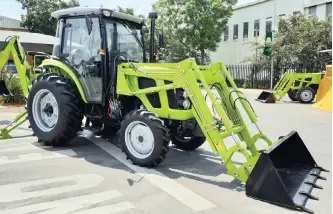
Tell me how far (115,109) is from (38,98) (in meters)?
1.70

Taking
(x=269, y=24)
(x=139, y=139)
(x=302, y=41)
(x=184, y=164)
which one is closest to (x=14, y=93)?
(x=139, y=139)

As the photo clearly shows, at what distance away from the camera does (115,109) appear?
264 inches

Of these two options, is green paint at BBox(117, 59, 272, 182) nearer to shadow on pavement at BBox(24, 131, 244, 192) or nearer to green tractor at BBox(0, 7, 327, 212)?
green tractor at BBox(0, 7, 327, 212)

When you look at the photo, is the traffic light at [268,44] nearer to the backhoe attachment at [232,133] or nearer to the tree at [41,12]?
the backhoe attachment at [232,133]

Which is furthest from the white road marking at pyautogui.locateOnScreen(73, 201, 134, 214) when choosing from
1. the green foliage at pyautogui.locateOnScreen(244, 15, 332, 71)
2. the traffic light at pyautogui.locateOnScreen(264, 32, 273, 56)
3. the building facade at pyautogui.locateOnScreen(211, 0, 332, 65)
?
the building facade at pyautogui.locateOnScreen(211, 0, 332, 65)

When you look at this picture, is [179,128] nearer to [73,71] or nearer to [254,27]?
[73,71]

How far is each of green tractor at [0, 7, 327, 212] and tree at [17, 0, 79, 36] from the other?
3390 cm

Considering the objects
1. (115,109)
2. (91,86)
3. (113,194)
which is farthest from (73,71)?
(113,194)

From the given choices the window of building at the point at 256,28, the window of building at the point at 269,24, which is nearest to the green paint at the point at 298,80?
the window of building at the point at 269,24

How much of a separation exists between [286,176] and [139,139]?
2.19 metres

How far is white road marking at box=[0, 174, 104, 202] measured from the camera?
452cm

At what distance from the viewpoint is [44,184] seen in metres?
4.96

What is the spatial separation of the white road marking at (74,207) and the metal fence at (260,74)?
2238 cm

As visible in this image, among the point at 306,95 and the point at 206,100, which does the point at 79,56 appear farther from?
the point at 306,95
